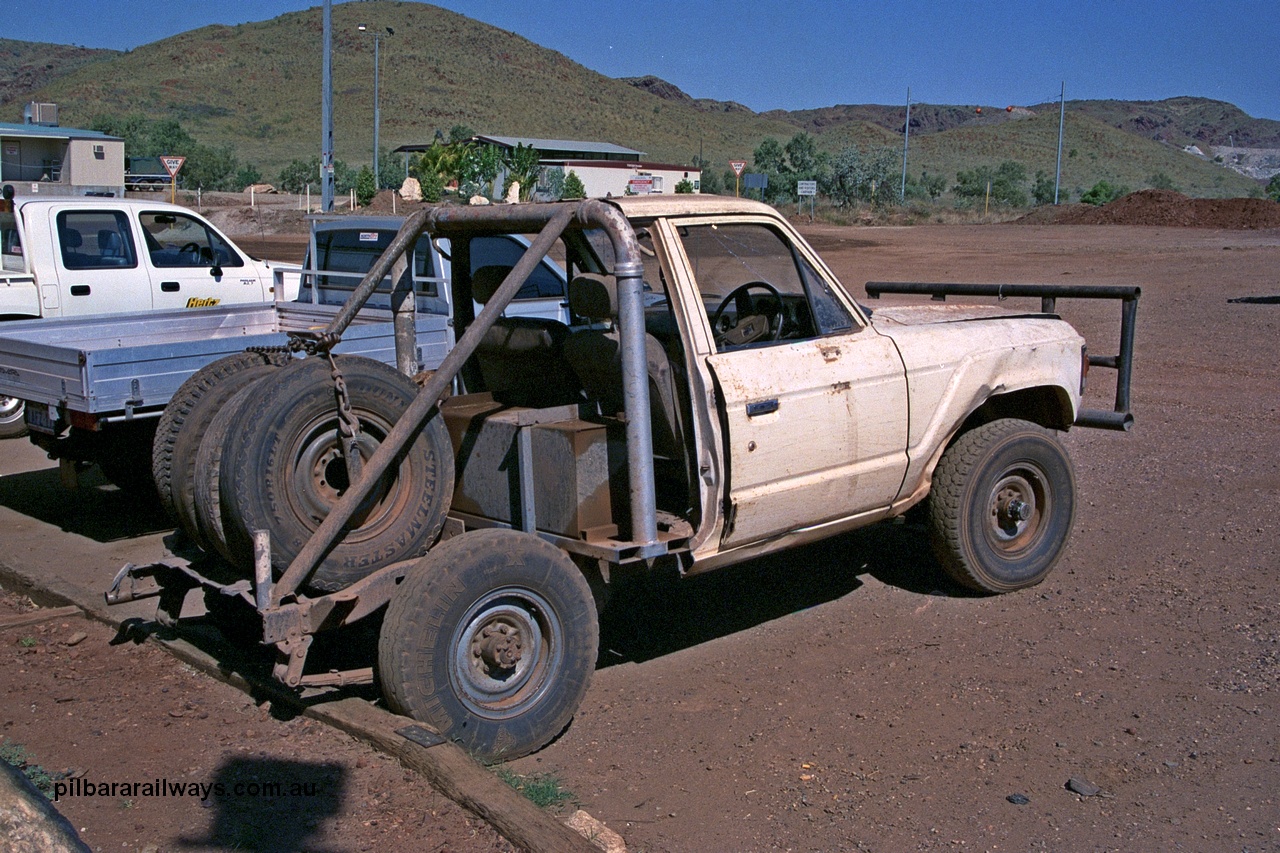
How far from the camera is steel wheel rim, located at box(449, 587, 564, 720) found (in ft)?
14.2

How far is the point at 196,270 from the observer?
38.4 feet

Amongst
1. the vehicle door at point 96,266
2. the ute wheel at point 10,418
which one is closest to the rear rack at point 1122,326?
the vehicle door at point 96,266

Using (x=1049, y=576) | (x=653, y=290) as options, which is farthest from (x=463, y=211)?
(x=1049, y=576)

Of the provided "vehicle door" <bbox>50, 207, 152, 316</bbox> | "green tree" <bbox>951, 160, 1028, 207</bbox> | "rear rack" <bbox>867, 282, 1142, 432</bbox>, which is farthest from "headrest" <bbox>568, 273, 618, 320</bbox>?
"green tree" <bbox>951, 160, 1028, 207</bbox>

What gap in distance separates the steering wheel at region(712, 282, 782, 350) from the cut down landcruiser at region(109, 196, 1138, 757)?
2 centimetres

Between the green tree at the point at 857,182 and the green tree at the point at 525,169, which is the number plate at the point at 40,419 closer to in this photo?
the green tree at the point at 525,169

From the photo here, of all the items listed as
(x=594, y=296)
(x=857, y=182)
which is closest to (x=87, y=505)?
(x=594, y=296)

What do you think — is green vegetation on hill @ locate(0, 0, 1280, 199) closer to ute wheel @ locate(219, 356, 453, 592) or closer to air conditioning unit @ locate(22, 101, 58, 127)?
air conditioning unit @ locate(22, 101, 58, 127)

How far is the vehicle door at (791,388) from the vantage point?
485 cm

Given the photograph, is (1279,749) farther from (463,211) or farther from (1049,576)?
(463,211)

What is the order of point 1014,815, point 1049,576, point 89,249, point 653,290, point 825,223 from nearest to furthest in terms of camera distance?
point 1014,815 → point 653,290 → point 1049,576 → point 89,249 → point 825,223

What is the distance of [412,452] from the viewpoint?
451 centimetres

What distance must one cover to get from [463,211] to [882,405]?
201 cm

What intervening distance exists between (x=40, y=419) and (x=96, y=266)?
Answer: 4.59 meters
